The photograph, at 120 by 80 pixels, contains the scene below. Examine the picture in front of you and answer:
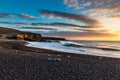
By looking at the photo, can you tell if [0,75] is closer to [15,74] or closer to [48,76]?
[15,74]

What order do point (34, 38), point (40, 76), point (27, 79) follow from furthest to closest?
point (34, 38), point (40, 76), point (27, 79)

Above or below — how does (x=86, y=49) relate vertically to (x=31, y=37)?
below

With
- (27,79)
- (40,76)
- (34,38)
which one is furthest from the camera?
(34,38)

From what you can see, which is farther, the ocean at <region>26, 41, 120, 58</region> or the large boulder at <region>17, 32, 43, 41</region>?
the large boulder at <region>17, 32, 43, 41</region>

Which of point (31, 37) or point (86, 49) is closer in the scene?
point (86, 49)

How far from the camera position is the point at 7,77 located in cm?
1043

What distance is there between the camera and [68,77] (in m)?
11.4

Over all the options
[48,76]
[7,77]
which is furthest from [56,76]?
[7,77]

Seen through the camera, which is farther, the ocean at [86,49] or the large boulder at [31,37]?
the large boulder at [31,37]

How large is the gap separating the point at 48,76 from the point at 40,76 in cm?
45

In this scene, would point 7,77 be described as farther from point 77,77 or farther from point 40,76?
point 77,77

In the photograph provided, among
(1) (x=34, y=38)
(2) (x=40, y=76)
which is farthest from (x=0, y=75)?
(1) (x=34, y=38)

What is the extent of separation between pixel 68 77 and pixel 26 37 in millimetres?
93036

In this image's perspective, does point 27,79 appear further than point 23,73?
No
